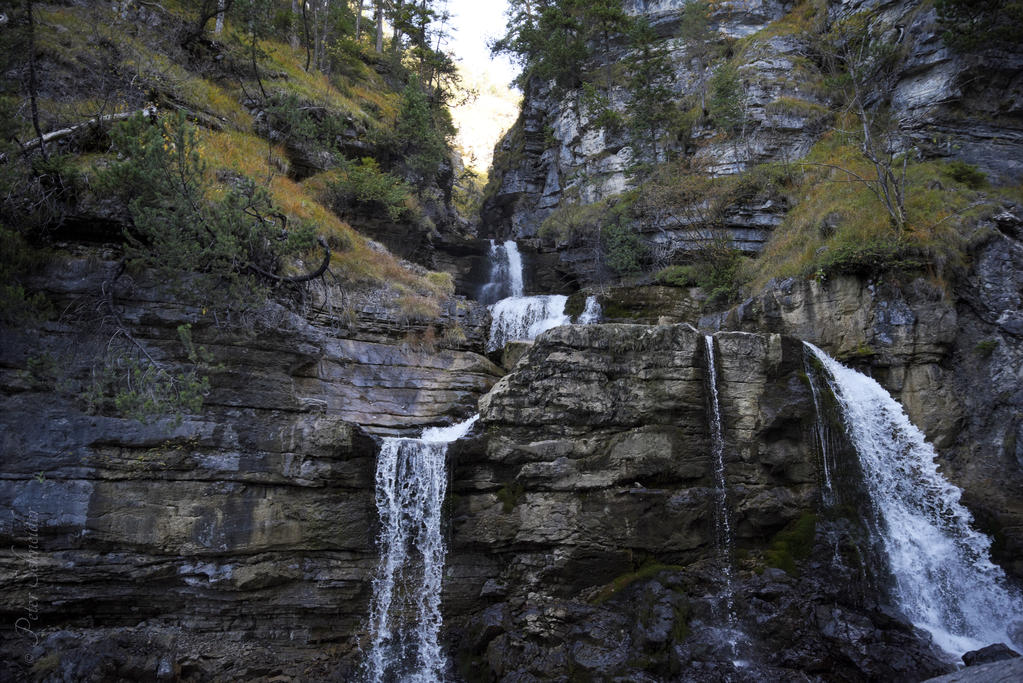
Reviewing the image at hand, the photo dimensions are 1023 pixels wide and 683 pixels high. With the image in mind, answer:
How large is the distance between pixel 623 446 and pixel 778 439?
3.28 metres

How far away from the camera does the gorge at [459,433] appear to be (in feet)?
33.4

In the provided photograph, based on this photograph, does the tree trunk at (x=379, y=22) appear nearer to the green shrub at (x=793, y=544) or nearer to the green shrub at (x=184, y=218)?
the green shrub at (x=184, y=218)

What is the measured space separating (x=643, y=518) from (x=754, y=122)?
1769 centimetres

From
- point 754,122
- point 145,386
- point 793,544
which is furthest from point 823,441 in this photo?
point 754,122

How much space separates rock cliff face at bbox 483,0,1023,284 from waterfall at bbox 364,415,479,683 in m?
12.0

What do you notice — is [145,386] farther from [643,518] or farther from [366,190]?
[366,190]

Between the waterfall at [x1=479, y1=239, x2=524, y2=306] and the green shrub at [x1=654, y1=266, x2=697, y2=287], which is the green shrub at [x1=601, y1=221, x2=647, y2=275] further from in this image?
the waterfall at [x1=479, y1=239, x2=524, y2=306]

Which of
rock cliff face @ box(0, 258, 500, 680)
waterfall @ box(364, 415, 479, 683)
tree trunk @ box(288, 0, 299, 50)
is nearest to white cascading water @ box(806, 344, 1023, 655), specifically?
waterfall @ box(364, 415, 479, 683)

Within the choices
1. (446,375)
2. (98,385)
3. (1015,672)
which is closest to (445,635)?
(446,375)

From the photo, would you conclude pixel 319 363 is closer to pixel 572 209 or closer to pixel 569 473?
pixel 569 473

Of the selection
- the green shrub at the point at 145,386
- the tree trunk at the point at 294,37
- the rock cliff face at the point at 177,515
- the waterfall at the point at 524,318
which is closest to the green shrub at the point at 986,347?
the waterfall at the point at 524,318

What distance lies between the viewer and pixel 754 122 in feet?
76.4

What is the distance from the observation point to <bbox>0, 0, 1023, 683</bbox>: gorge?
401 inches

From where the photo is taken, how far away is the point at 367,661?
10.6m
